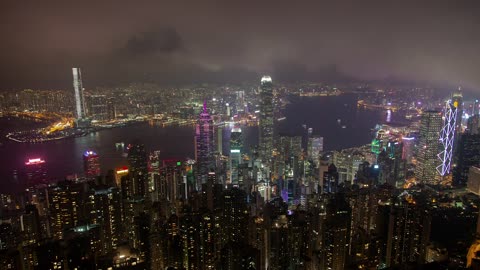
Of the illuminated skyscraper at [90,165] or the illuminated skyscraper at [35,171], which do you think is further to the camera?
the illuminated skyscraper at [90,165]

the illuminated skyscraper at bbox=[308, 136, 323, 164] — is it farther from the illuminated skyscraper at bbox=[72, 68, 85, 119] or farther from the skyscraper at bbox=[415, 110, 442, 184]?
the illuminated skyscraper at bbox=[72, 68, 85, 119]

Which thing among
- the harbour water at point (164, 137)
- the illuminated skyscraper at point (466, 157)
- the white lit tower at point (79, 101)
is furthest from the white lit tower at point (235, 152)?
the illuminated skyscraper at point (466, 157)

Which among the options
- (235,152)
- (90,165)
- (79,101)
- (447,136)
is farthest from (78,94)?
(447,136)

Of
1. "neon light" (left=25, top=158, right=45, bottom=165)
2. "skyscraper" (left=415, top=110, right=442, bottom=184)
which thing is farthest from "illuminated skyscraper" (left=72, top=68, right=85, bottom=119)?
"skyscraper" (left=415, top=110, right=442, bottom=184)

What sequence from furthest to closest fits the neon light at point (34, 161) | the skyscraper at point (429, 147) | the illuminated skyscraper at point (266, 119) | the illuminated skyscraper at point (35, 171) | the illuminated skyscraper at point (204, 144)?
the illuminated skyscraper at point (266, 119), the skyscraper at point (429, 147), the illuminated skyscraper at point (204, 144), the neon light at point (34, 161), the illuminated skyscraper at point (35, 171)

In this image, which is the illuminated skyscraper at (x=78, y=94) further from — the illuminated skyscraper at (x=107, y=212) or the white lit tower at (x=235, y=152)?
the white lit tower at (x=235, y=152)

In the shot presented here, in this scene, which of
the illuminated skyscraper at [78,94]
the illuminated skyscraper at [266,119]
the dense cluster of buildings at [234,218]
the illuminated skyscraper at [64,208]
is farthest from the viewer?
the illuminated skyscraper at [266,119]

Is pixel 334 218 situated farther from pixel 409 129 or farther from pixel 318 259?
pixel 409 129
